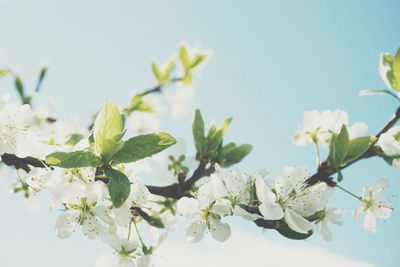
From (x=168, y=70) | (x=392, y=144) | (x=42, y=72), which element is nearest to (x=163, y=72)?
(x=168, y=70)

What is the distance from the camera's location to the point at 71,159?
102 cm

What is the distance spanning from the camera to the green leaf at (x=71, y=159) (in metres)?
1.01

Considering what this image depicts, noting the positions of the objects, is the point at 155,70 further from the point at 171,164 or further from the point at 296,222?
the point at 296,222

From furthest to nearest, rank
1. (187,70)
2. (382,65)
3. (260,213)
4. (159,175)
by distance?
1. (187,70)
2. (159,175)
3. (382,65)
4. (260,213)

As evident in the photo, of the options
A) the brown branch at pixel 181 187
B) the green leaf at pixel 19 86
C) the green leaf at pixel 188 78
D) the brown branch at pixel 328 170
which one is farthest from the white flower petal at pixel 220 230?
the green leaf at pixel 19 86

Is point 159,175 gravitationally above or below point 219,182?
below

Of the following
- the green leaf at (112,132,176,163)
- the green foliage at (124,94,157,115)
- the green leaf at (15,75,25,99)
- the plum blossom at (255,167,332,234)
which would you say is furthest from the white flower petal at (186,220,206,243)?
the green leaf at (15,75,25,99)

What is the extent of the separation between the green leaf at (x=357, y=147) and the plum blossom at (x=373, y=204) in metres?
0.42

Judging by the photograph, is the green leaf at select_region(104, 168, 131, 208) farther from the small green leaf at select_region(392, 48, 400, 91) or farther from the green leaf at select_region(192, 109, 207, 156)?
the small green leaf at select_region(392, 48, 400, 91)

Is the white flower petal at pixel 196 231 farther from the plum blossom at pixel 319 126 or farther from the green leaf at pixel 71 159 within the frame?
the plum blossom at pixel 319 126

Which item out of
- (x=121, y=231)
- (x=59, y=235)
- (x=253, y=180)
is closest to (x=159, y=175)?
(x=121, y=231)

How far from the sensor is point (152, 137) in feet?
3.54

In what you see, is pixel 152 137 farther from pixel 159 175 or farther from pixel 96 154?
pixel 159 175

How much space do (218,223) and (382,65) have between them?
933 mm
